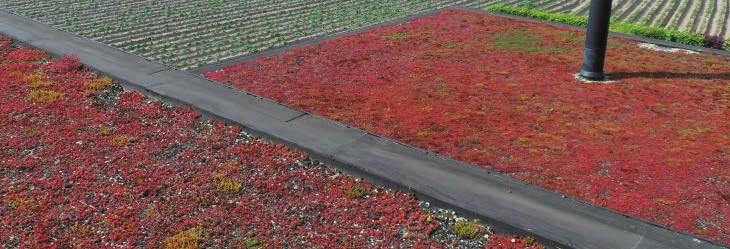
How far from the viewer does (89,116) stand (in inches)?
553

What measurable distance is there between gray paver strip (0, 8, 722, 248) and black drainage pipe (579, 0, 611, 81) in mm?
6599

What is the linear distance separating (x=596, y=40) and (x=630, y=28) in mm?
5873

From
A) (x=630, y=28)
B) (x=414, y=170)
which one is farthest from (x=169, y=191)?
(x=630, y=28)

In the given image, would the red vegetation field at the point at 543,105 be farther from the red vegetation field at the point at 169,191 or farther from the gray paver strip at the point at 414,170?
Answer: the red vegetation field at the point at 169,191

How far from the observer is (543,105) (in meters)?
15.0

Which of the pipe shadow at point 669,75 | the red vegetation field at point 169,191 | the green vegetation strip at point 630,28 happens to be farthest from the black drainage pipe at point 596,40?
the red vegetation field at point 169,191

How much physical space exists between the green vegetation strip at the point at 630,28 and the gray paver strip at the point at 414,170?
12.2m

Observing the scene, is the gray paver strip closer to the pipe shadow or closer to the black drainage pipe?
the black drainage pipe

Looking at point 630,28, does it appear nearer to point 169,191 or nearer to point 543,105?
point 543,105

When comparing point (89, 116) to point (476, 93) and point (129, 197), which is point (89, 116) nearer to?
point (129, 197)

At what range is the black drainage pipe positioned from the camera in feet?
53.1

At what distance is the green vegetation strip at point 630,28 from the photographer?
66.7ft

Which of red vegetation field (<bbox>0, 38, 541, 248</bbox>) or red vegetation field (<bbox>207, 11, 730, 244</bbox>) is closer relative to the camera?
red vegetation field (<bbox>0, 38, 541, 248</bbox>)

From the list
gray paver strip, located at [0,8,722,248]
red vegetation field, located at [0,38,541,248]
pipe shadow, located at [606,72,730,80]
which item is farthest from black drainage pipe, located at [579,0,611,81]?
red vegetation field, located at [0,38,541,248]
